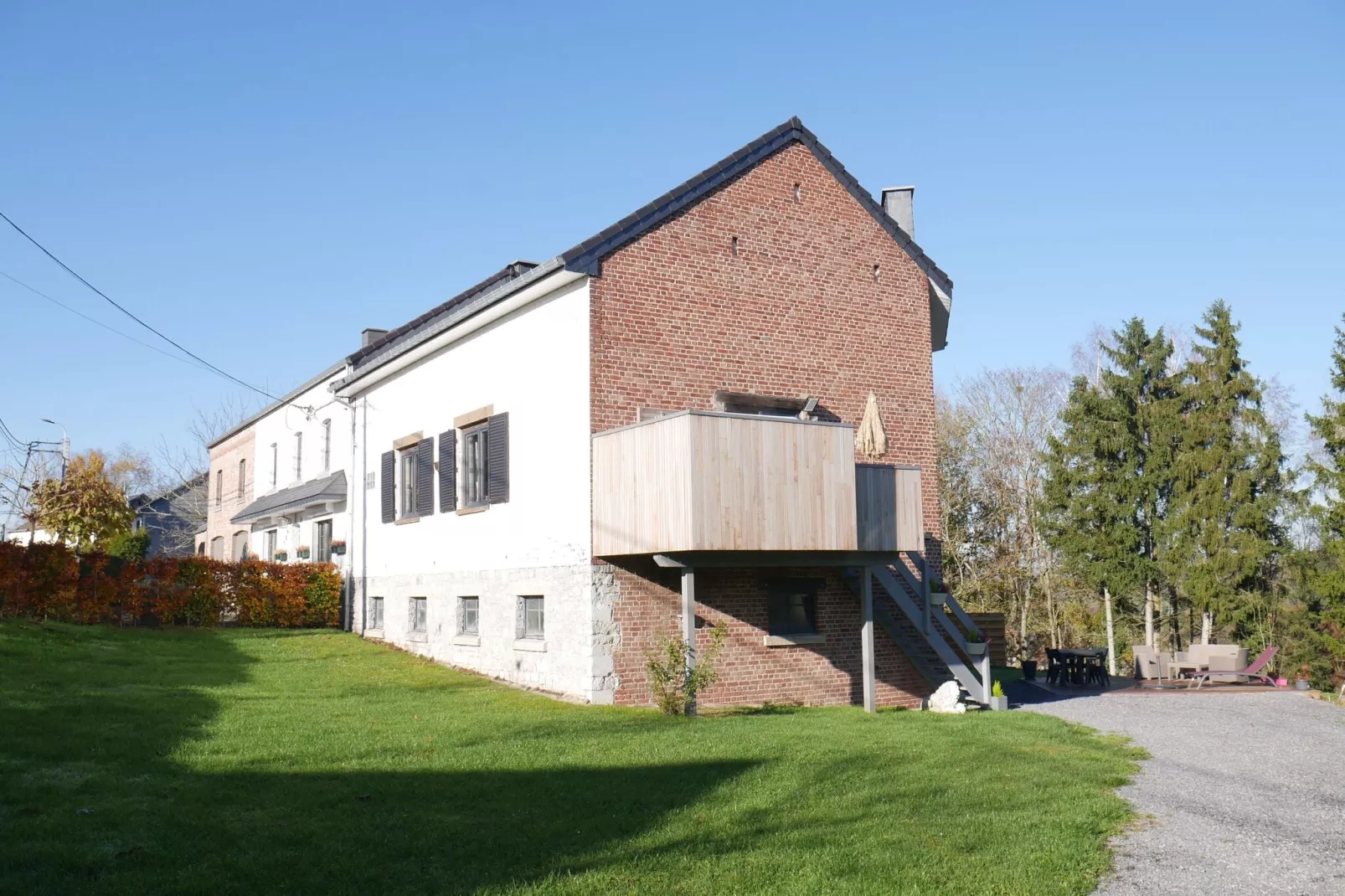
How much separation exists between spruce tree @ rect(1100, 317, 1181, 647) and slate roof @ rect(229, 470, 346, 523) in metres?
19.7

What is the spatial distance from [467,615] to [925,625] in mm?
7797

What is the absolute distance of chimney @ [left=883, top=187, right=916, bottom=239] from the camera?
65.7 ft

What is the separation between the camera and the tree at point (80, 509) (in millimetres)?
31250

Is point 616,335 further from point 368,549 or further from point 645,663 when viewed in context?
point 368,549

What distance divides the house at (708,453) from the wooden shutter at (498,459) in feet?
0.14

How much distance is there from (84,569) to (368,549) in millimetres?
5489

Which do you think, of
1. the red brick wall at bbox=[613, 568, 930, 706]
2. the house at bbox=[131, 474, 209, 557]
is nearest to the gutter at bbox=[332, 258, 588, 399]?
the red brick wall at bbox=[613, 568, 930, 706]

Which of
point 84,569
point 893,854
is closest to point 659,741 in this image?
point 893,854

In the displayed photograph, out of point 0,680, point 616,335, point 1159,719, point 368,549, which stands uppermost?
point 616,335

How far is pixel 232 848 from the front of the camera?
22.5 ft

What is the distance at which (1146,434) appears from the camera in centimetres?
2977

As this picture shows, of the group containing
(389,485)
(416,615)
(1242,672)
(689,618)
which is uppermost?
(389,485)

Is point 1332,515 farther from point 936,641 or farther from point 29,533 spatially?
point 29,533

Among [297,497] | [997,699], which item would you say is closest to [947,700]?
[997,699]
